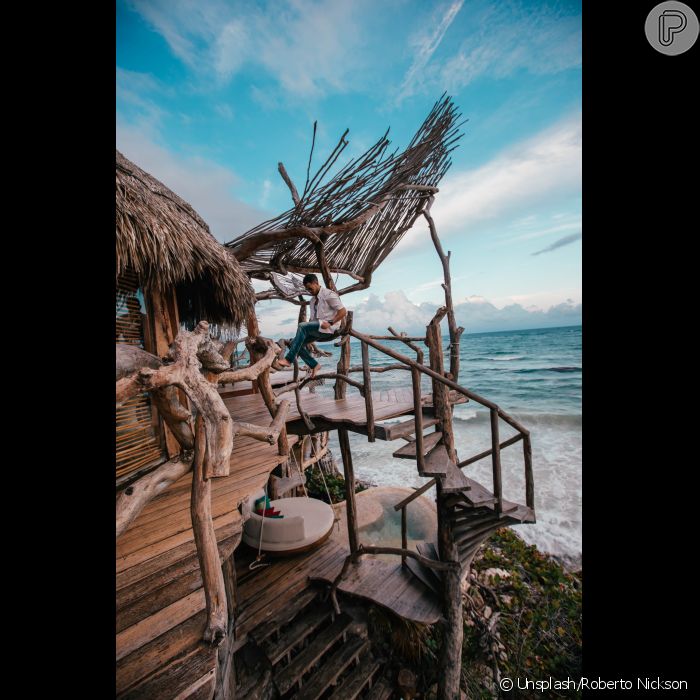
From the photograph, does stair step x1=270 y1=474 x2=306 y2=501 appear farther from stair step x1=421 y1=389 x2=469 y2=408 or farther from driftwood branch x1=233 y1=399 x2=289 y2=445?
driftwood branch x1=233 y1=399 x2=289 y2=445

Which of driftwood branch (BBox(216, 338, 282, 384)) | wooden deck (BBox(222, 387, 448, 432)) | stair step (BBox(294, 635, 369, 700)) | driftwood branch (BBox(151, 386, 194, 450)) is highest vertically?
driftwood branch (BBox(216, 338, 282, 384))

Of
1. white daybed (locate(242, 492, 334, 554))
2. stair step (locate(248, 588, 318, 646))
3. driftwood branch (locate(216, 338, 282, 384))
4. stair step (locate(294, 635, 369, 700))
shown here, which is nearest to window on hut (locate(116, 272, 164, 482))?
driftwood branch (locate(216, 338, 282, 384))

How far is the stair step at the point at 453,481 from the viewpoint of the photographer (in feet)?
12.2

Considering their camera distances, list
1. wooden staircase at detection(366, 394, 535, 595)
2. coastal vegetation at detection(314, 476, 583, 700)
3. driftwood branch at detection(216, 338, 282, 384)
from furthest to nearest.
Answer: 1. coastal vegetation at detection(314, 476, 583, 700)
2. wooden staircase at detection(366, 394, 535, 595)
3. driftwood branch at detection(216, 338, 282, 384)

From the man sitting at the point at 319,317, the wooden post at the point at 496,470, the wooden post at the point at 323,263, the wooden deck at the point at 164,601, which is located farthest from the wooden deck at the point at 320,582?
the wooden post at the point at 323,263

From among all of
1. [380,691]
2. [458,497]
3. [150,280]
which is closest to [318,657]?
[380,691]

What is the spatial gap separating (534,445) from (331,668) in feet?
52.3

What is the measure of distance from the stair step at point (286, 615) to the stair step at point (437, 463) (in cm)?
319

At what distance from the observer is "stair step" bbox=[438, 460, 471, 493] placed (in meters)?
3.72

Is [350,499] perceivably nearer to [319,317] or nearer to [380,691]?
[380,691]

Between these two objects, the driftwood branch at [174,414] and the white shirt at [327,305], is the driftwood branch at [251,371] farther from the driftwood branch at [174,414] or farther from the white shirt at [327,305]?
the white shirt at [327,305]
